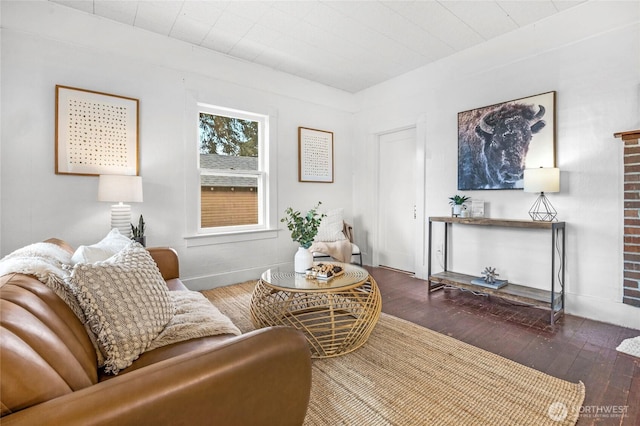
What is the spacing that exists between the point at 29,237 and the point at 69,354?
2.59m

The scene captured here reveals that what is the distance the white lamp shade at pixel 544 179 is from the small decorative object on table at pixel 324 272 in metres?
1.95

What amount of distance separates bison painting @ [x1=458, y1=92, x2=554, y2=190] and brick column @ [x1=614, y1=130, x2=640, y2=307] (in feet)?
2.19

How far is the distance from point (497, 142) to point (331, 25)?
7.03 ft

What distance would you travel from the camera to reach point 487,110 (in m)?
3.44

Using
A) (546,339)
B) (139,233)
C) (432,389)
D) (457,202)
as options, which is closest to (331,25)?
(457,202)

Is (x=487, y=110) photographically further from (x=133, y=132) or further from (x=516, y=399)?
(x=133, y=132)

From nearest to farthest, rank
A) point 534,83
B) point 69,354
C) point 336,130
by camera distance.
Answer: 1. point 69,354
2. point 534,83
3. point 336,130

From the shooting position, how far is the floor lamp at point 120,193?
8.93 feet

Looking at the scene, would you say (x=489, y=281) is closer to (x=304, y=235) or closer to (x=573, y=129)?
(x=573, y=129)

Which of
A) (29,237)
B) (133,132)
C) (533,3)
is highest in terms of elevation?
(533,3)

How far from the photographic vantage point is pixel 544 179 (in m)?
2.78

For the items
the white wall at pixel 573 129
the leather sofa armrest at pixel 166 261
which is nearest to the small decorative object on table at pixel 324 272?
the leather sofa armrest at pixel 166 261

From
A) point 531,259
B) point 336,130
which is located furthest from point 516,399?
point 336,130

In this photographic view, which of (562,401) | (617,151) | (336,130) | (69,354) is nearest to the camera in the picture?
(69,354)
